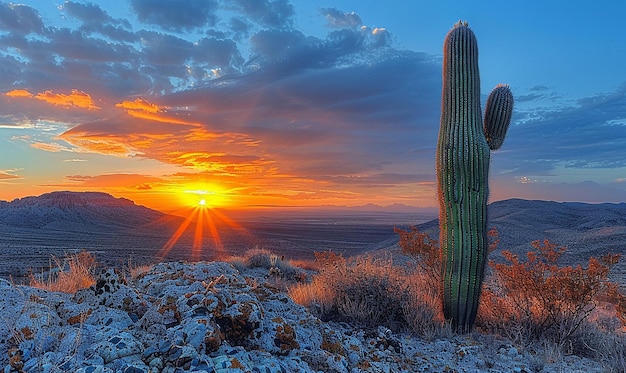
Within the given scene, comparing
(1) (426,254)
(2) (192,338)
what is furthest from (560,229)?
(2) (192,338)

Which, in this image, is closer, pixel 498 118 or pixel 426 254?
pixel 498 118

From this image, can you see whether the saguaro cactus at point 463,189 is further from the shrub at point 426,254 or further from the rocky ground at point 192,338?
the rocky ground at point 192,338

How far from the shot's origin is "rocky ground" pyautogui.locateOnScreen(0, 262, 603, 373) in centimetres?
285

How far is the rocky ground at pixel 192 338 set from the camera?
9.35 feet

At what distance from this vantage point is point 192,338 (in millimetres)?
3109

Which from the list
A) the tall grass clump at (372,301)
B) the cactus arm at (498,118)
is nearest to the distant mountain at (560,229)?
the cactus arm at (498,118)

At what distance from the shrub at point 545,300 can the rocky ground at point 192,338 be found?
944mm

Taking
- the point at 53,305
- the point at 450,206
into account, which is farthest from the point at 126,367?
the point at 450,206

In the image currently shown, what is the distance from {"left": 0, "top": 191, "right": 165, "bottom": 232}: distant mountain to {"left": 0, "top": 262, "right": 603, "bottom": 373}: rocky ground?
51818 millimetres

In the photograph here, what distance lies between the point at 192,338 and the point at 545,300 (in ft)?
18.6

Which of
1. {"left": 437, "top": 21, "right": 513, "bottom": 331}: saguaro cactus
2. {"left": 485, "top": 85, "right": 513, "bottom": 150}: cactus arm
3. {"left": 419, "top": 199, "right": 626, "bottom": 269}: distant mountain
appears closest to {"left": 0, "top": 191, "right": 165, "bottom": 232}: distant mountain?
{"left": 419, "top": 199, "right": 626, "bottom": 269}: distant mountain

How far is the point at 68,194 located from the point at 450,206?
3197 inches

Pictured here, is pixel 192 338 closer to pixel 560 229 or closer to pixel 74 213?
pixel 560 229

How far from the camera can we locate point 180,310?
144 inches
